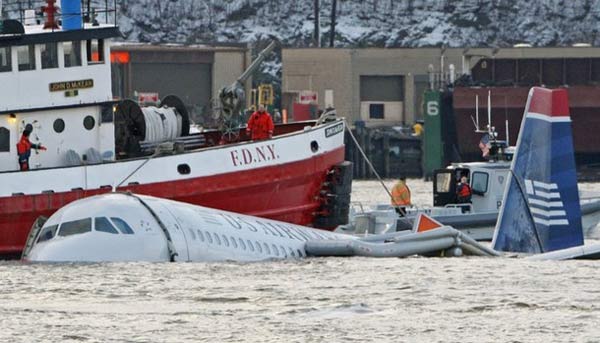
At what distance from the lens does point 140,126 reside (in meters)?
40.8

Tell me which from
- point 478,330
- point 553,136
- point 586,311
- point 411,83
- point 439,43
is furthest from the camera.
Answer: point 439,43

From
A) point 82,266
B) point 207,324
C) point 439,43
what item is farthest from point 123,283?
point 439,43

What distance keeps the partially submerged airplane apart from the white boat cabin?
20.0 ft

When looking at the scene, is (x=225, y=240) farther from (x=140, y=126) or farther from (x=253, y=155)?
(x=140, y=126)

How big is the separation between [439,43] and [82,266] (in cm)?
11376

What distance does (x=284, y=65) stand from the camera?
4218 inches

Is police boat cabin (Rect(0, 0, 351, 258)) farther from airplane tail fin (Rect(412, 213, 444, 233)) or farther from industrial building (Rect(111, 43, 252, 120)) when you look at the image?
industrial building (Rect(111, 43, 252, 120))

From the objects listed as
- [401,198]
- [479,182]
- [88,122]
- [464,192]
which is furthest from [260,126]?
[479,182]

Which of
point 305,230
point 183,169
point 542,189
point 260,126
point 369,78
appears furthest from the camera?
point 369,78

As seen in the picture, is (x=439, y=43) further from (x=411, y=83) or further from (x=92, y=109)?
(x=92, y=109)

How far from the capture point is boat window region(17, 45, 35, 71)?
37.4 meters

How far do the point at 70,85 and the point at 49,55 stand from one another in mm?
731

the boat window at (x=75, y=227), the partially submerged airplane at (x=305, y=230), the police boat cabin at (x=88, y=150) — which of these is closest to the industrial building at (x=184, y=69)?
the police boat cabin at (x=88, y=150)

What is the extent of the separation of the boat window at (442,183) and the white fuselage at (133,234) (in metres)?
17.2
